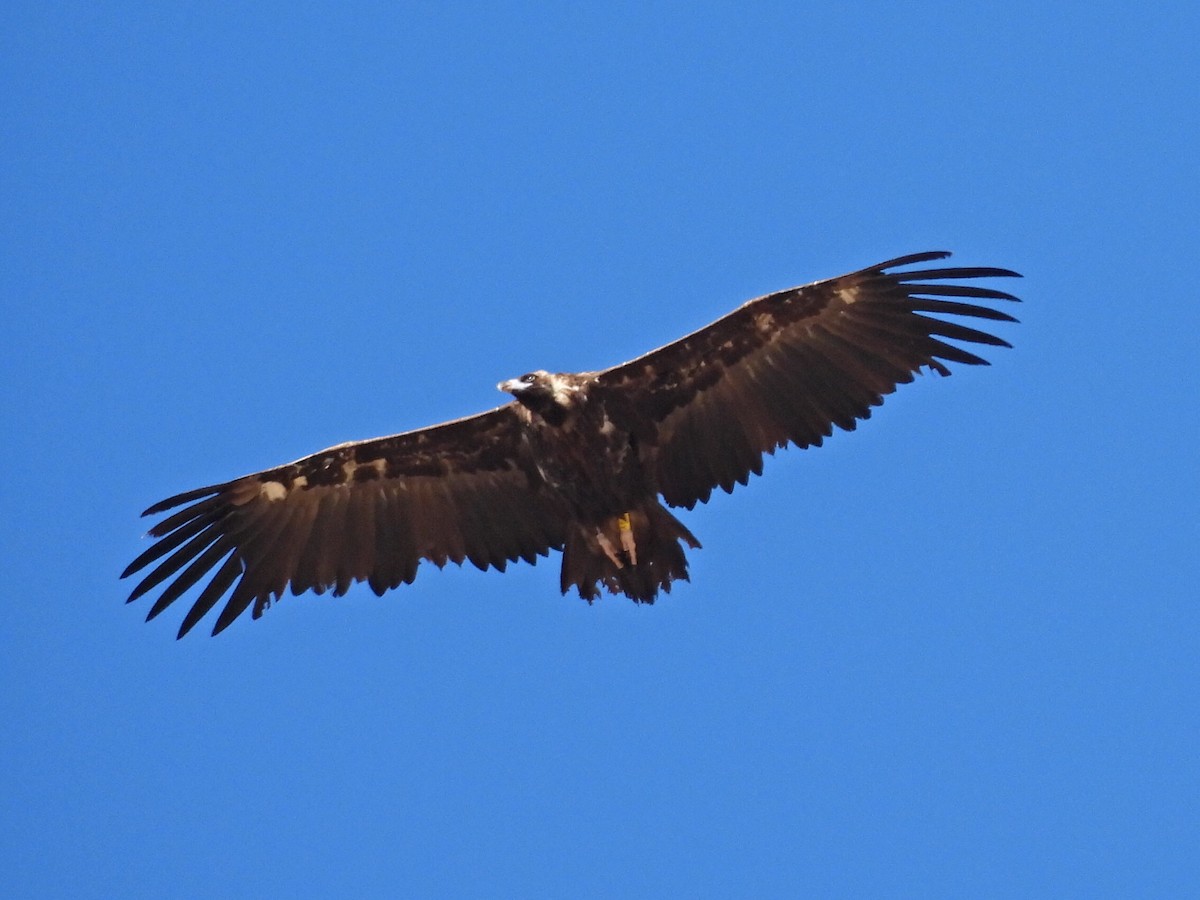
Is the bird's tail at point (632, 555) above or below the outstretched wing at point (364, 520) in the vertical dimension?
below

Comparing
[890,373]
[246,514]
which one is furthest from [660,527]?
[246,514]

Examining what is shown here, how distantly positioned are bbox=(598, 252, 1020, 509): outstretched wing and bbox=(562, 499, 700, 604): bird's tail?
0.54 m

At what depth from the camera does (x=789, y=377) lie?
19094 millimetres

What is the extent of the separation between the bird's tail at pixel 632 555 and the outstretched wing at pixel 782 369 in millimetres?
538

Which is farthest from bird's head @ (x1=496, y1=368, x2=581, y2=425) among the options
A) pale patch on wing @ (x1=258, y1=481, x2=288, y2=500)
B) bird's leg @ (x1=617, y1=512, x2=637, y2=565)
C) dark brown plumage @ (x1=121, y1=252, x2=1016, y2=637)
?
pale patch on wing @ (x1=258, y1=481, x2=288, y2=500)

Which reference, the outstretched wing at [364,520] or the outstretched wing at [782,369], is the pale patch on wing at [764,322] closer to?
the outstretched wing at [782,369]

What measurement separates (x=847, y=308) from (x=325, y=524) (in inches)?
215

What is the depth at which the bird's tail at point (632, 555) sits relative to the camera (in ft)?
61.2

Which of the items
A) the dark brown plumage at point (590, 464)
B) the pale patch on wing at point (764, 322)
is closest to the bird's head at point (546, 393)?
the dark brown plumage at point (590, 464)

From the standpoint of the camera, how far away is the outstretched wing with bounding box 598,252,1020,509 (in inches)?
739

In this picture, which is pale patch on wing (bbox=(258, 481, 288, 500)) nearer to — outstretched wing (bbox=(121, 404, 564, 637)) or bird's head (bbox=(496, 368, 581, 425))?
outstretched wing (bbox=(121, 404, 564, 637))

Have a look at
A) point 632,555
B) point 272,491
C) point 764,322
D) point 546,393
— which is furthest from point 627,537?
point 272,491

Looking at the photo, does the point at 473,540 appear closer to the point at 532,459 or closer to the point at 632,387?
the point at 532,459

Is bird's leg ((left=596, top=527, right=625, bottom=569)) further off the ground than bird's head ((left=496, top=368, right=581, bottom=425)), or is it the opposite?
bird's head ((left=496, top=368, right=581, bottom=425))
